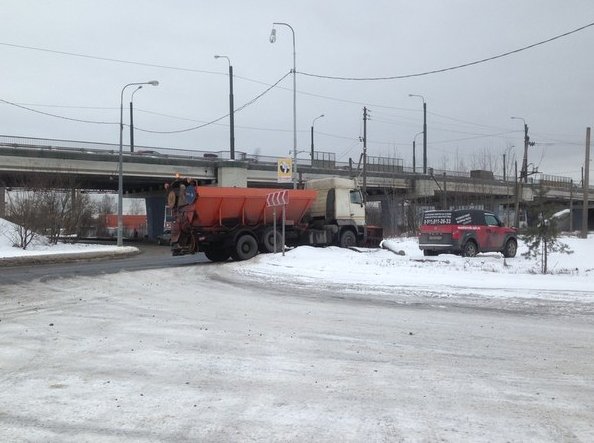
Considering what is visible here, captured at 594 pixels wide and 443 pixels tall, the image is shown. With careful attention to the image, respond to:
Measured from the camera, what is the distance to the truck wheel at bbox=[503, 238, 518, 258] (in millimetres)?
22234

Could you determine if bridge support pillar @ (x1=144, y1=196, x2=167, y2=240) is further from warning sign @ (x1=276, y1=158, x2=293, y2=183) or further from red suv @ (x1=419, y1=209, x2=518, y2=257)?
red suv @ (x1=419, y1=209, x2=518, y2=257)

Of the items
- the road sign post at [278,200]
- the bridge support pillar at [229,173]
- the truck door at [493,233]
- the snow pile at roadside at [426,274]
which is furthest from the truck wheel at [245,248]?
the bridge support pillar at [229,173]

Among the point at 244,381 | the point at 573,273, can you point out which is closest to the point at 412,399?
the point at 244,381

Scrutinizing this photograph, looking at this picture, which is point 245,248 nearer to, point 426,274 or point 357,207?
point 357,207

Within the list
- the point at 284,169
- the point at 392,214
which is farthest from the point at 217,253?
the point at 392,214

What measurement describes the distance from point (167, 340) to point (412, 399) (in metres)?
3.68

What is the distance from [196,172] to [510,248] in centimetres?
3119

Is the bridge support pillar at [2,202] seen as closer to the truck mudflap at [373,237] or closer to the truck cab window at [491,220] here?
the truck mudflap at [373,237]

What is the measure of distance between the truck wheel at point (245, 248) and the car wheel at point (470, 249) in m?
7.65

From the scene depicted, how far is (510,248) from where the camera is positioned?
22.5m

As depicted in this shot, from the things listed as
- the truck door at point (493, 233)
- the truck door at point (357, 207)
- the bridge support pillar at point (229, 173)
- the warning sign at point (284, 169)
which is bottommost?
the truck door at point (493, 233)

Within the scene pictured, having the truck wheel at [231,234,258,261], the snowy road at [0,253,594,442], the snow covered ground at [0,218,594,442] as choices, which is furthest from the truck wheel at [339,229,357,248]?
the snowy road at [0,253,594,442]

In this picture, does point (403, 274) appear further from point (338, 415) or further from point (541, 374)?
point (338, 415)

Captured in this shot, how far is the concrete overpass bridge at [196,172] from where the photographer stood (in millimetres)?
40156
